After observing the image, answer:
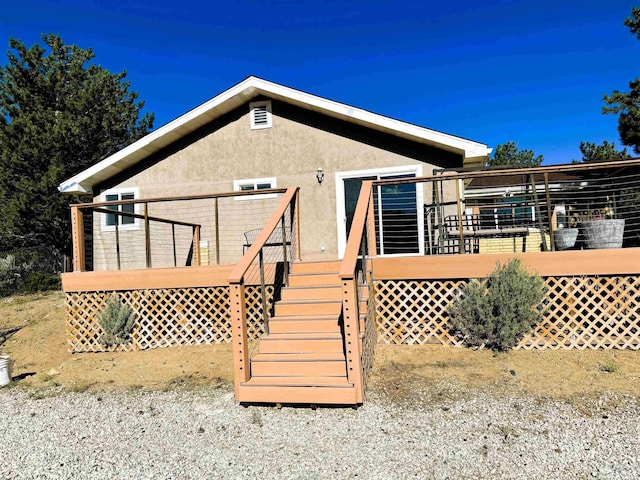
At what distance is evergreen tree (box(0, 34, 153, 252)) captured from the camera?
15.8 m

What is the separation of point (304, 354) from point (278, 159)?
5.73m

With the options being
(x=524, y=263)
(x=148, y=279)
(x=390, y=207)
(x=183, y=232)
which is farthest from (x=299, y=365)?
(x=183, y=232)

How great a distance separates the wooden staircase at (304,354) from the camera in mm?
3908

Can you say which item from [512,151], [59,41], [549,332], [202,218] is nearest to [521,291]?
[549,332]

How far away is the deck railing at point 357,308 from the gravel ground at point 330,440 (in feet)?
1.23

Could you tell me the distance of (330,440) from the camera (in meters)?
3.35

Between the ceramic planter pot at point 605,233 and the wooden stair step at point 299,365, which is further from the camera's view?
the ceramic planter pot at point 605,233

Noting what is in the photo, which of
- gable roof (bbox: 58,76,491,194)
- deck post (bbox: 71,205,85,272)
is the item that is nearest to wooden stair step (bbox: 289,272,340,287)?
deck post (bbox: 71,205,85,272)

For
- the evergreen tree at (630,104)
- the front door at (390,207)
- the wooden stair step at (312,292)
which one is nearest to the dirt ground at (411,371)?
the wooden stair step at (312,292)

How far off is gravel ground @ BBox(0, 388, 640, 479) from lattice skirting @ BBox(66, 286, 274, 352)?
2.26m

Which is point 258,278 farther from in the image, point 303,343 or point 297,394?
point 297,394

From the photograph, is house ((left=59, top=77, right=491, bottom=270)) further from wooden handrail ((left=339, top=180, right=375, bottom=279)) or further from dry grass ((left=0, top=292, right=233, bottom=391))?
wooden handrail ((left=339, top=180, right=375, bottom=279))

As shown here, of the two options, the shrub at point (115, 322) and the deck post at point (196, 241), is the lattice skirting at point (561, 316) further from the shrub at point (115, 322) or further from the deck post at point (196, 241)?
the deck post at point (196, 241)

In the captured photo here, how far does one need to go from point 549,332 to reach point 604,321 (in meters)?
0.78
